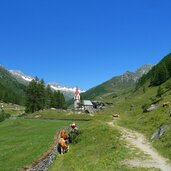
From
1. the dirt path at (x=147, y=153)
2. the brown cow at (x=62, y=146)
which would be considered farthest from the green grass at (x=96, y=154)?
the dirt path at (x=147, y=153)

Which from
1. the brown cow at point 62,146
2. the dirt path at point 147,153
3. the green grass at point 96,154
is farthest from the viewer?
the brown cow at point 62,146

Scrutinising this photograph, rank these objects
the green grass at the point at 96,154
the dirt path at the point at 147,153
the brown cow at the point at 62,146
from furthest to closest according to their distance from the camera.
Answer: the brown cow at the point at 62,146
the green grass at the point at 96,154
the dirt path at the point at 147,153

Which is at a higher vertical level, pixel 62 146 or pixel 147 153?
pixel 62 146

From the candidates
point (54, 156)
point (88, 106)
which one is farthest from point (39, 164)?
point (88, 106)

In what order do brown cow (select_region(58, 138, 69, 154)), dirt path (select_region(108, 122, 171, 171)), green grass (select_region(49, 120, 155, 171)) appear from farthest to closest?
brown cow (select_region(58, 138, 69, 154)), green grass (select_region(49, 120, 155, 171)), dirt path (select_region(108, 122, 171, 171))

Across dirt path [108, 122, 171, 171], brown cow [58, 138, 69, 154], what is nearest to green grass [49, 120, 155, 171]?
brown cow [58, 138, 69, 154]

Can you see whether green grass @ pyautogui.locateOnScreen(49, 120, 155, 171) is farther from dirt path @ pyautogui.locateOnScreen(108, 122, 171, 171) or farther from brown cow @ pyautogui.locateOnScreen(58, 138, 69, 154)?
dirt path @ pyautogui.locateOnScreen(108, 122, 171, 171)

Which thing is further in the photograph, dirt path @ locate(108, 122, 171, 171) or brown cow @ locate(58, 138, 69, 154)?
brown cow @ locate(58, 138, 69, 154)

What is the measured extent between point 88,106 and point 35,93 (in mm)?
36251

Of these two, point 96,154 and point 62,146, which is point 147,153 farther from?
point 62,146

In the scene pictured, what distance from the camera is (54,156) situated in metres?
41.9

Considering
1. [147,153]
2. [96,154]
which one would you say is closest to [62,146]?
[96,154]

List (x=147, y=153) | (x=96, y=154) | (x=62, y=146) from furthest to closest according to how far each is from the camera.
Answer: (x=62, y=146) → (x=96, y=154) → (x=147, y=153)

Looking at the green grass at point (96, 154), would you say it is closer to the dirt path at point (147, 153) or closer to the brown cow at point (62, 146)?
the brown cow at point (62, 146)
